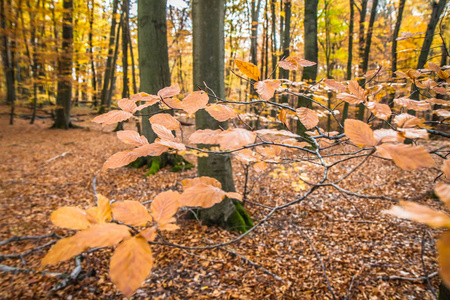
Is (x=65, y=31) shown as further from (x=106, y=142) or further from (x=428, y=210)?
(x=428, y=210)

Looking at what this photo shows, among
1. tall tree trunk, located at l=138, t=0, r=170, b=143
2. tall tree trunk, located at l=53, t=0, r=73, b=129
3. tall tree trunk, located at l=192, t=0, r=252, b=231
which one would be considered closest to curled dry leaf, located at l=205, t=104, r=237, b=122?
A: tall tree trunk, located at l=192, t=0, r=252, b=231

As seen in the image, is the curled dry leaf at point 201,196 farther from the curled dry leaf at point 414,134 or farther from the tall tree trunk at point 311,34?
the tall tree trunk at point 311,34

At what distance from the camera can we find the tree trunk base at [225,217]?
3.04 metres

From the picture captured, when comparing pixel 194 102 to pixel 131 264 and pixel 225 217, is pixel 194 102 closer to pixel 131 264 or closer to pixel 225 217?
pixel 131 264

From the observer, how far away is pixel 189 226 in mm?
3088

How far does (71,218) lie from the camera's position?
1.85 ft

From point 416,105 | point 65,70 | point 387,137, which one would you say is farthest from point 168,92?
point 65,70

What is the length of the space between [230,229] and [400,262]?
207 cm

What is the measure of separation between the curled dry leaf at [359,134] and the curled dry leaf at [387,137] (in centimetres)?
2

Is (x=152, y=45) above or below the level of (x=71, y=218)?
above

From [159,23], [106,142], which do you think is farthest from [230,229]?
[106,142]

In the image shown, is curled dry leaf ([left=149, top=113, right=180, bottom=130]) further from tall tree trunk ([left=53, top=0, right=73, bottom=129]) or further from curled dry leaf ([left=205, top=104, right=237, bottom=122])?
tall tree trunk ([left=53, top=0, right=73, bottom=129])

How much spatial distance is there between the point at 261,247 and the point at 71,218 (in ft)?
8.60

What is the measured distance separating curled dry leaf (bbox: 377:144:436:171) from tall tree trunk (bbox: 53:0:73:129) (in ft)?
32.9
